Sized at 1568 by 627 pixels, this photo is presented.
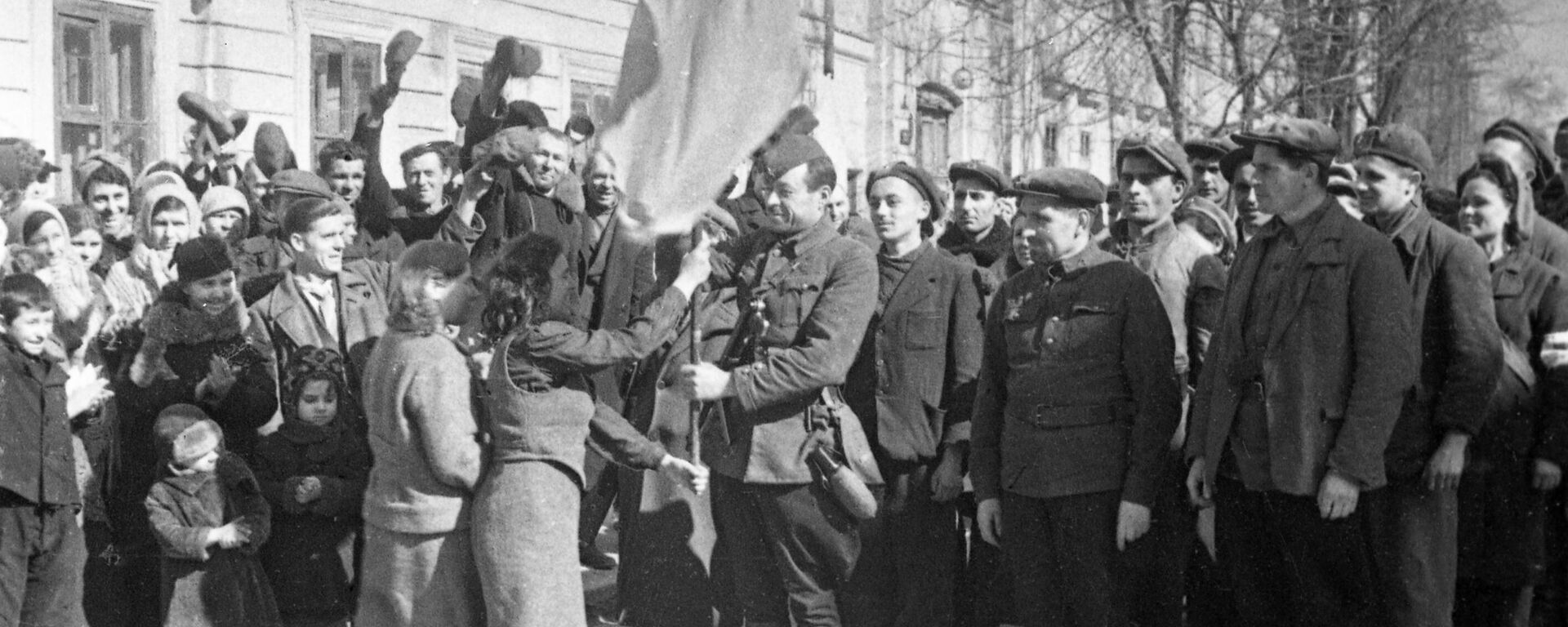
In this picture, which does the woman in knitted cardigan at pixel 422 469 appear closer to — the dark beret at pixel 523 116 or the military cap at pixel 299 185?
the military cap at pixel 299 185

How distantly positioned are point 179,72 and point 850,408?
6.63m

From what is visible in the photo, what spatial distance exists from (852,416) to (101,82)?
6.60 metres

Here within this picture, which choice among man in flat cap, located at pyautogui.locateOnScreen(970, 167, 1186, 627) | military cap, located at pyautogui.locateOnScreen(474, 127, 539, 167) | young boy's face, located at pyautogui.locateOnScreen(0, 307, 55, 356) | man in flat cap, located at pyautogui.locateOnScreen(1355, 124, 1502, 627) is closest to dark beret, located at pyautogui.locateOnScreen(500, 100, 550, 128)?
military cap, located at pyautogui.locateOnScreen(474, 127, 539, 167)

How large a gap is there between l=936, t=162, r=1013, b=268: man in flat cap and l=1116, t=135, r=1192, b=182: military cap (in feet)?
2.51

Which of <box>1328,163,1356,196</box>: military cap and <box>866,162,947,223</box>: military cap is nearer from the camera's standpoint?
<box>866,162,947,223</box>: military cap

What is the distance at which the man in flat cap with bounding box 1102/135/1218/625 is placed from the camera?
5156 mm

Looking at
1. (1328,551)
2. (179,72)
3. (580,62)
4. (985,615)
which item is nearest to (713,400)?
(985,615)

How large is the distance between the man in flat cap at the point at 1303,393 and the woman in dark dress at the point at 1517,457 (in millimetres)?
711

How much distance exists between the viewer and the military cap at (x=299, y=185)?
665 centimetres

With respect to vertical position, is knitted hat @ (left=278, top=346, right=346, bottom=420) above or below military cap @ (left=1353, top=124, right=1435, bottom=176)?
below

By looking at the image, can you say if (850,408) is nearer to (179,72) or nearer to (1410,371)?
(1410,371)

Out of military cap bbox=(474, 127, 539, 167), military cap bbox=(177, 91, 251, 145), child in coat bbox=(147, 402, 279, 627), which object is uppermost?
military cap bbox=(177, 91, 251, 145)

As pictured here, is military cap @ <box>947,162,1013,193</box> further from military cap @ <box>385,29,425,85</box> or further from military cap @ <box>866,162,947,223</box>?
military cap @ <box>385,29,425,85</box>

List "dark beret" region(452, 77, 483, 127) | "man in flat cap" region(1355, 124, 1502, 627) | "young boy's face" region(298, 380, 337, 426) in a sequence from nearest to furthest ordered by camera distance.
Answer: "man in flat cap" region(1355, 124, 1502, 627) < "young boy's face" region(298, 380, 337, 426) < "dark beret" region(452, 77, 483, 127)
